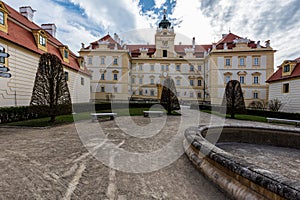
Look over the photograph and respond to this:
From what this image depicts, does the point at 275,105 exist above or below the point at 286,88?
below

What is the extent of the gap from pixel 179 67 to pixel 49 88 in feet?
99.7

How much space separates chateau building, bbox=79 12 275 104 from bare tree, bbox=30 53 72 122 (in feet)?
67.0

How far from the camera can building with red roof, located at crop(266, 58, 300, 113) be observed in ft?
55.1

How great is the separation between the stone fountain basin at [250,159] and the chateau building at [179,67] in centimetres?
2343

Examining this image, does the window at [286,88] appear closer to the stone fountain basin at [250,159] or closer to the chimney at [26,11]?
the stone fountain basin at [250,159]

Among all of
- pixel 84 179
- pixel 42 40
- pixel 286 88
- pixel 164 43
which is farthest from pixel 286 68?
pixel 42 40

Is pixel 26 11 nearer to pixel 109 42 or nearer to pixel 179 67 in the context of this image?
pixel 109 42

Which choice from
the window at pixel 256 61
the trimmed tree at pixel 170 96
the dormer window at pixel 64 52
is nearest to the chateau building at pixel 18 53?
the dormer window at pixel 64 52

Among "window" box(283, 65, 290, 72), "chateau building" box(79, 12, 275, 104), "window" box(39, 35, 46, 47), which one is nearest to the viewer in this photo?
"window" box(39, 35, 46, 47)

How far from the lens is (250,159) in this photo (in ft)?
16.7

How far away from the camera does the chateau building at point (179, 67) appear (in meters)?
28.5

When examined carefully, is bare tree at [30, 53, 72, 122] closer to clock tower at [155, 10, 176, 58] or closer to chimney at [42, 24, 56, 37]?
chimney at [42, 24, 56, 37]

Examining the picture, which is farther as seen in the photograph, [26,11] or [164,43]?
[164,43]

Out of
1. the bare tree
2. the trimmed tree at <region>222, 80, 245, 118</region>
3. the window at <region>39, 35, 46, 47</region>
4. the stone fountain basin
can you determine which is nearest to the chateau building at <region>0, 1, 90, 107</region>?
the window at <region>39, 35, 46, 47</region>
